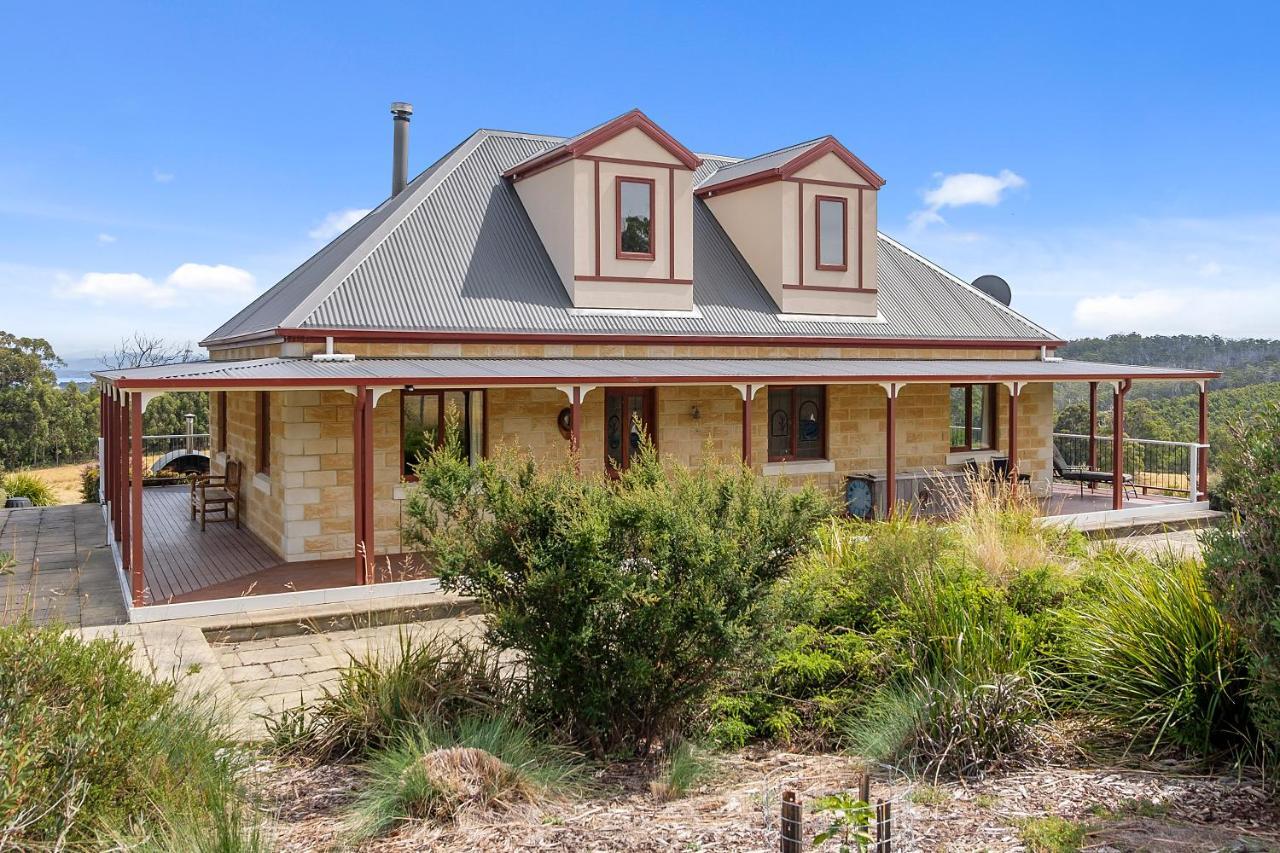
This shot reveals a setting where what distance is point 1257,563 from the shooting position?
15.3 ft

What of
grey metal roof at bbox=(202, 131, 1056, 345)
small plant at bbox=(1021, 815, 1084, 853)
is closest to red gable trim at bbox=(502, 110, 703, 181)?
grey metal roof at bbox=(202, 131, 1056, 345)

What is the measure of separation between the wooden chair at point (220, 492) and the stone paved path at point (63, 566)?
141 cm

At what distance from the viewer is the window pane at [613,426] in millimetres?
14891

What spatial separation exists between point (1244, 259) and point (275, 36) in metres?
87.7

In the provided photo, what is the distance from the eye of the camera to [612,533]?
5.62m

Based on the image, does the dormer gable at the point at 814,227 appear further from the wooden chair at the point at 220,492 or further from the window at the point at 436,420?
the wooden chair at the point at 220,492

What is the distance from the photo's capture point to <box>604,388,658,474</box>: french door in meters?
14.9

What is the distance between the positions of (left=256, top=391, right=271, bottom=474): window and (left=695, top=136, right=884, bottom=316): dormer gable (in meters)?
8.71

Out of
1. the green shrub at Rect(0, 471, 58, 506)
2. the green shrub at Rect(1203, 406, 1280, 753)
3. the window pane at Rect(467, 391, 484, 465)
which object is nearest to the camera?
the green shrub at Rect(1203, 406, 1280, 753)

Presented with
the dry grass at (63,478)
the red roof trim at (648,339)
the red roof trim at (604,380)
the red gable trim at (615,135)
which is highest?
the red gable trim at (615,135)

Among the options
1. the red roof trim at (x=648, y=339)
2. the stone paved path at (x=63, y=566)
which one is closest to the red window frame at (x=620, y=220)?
the red roof trim at (x=648, y=339)

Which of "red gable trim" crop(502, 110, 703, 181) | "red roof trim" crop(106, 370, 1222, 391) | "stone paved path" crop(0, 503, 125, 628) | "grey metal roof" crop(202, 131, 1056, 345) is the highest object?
"red gable trim" crop(502, 110, 703, 181)

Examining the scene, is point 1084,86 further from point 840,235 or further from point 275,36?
point 275,36

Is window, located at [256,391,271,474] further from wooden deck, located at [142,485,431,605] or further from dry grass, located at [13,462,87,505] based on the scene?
dry grass, located at [13,462,87,505]
